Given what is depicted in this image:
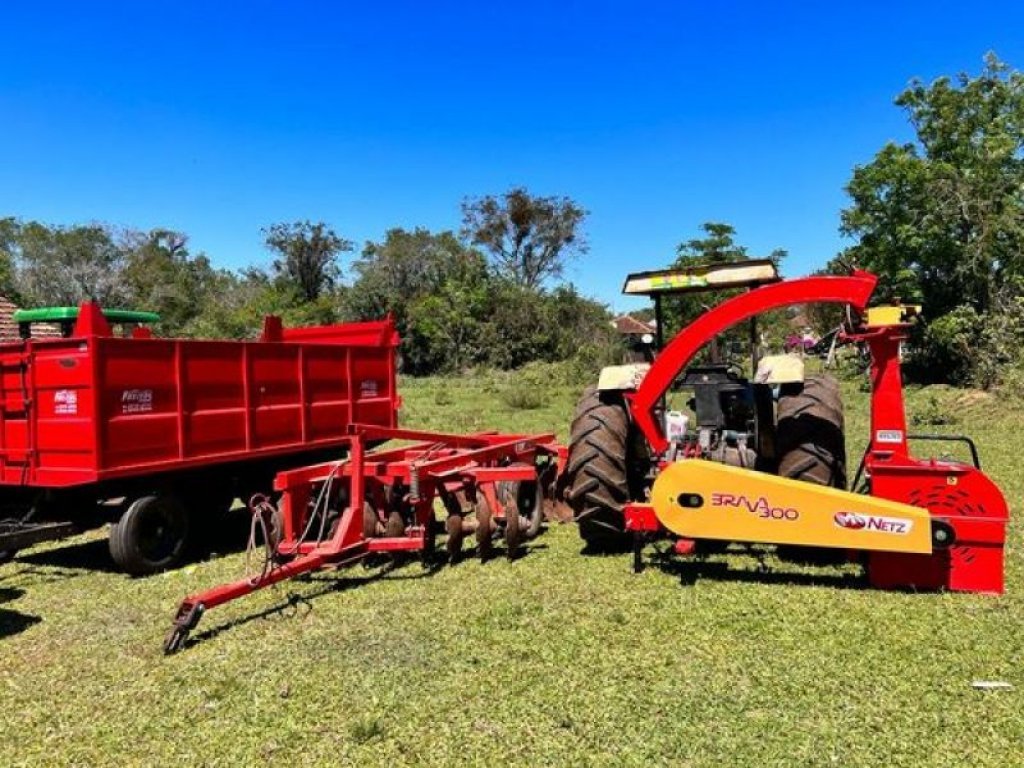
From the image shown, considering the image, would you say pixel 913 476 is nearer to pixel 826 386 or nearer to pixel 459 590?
pixel 826 386

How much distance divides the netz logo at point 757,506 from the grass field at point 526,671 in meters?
0.54

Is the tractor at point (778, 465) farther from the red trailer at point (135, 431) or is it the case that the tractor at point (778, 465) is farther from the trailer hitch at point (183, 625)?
the red trailer at point (135, 431)

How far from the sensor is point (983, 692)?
3.85m

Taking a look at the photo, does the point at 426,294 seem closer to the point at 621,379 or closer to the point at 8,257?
the point at 8,257

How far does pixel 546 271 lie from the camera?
52.5 metres

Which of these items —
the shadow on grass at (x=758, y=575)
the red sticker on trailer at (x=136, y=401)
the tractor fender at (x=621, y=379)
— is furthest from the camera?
the red sticker on trailer at (x=136, y=401)

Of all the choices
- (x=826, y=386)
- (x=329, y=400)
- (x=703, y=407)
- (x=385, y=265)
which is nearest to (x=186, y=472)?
(x=329, y=400)

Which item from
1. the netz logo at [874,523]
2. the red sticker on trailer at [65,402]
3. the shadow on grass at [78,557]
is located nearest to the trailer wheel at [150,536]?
the shadow on grass at [78,557]

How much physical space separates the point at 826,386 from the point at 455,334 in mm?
31988

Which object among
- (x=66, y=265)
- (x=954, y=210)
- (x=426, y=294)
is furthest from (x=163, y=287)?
(x=954, y=210)

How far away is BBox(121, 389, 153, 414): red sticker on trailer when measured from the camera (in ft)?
22.1

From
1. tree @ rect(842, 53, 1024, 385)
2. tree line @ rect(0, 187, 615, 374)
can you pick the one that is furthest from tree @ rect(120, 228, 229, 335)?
tree @ rect(842, 53, 1024, 385)

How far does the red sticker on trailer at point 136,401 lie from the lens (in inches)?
266

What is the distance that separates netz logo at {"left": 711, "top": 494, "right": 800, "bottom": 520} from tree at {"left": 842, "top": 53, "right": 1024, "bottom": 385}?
17.9 metres
